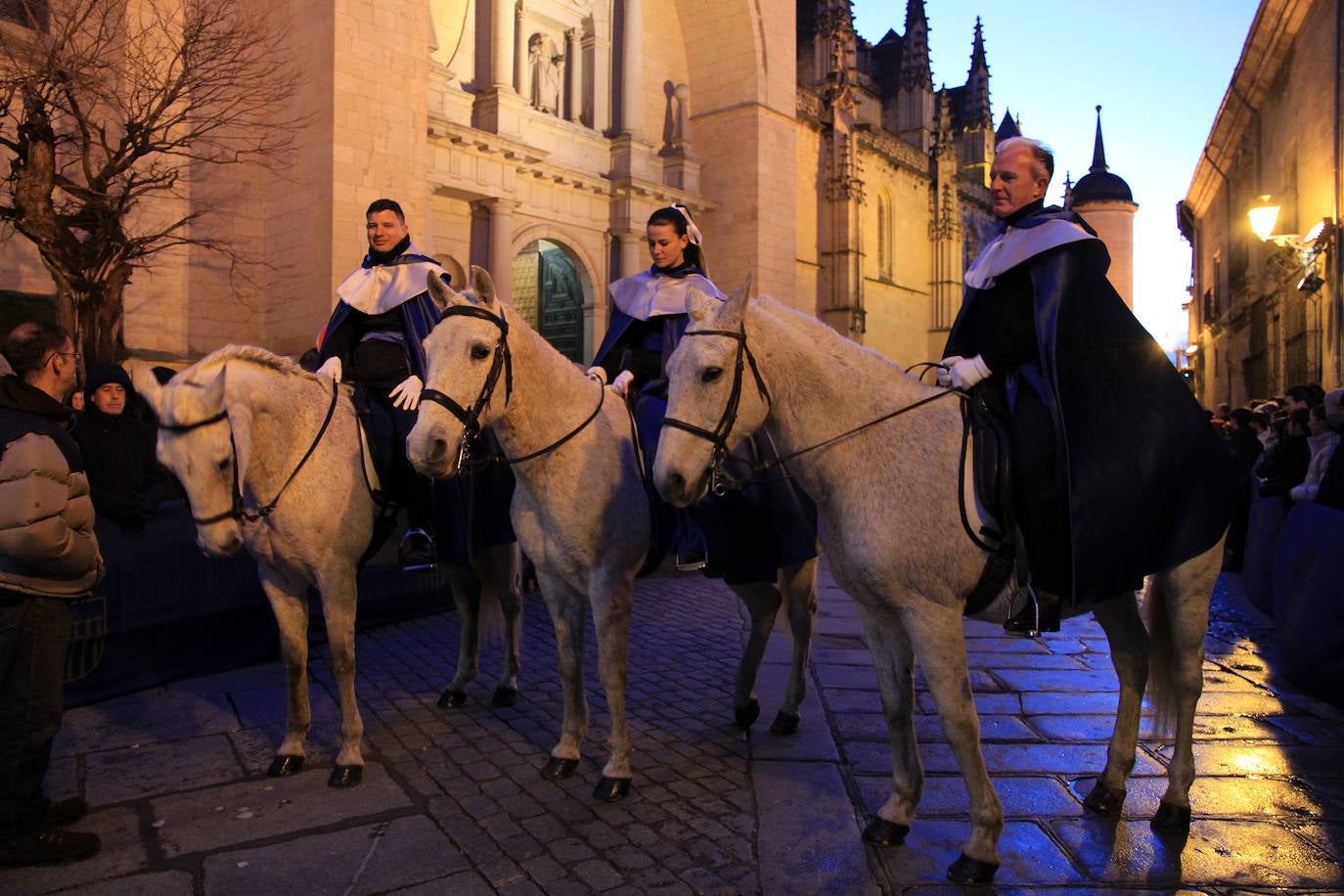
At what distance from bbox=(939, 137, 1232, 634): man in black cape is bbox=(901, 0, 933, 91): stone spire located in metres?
44.4

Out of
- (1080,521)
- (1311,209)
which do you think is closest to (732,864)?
(1080,521)

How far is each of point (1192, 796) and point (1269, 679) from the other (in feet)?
8.54

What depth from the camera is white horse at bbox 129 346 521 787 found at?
3.58 m

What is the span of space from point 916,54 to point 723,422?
46080 millimetres

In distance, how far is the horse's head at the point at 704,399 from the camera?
117 inches

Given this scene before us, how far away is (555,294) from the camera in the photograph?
70.8 ft

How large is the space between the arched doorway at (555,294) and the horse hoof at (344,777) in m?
16.5

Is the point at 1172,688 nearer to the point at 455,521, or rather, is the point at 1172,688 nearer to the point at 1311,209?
the point at 455,521

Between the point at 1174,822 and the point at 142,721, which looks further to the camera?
the point at 142,721

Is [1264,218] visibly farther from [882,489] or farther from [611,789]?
[611,789]

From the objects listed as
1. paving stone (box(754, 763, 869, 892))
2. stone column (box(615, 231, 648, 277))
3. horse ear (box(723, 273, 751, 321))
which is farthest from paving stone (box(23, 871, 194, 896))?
stone column (box(615, 231, 648, 277))

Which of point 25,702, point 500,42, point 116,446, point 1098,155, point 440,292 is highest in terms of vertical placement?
point 1098,155

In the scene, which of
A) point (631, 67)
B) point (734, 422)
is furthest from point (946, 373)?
point (631, 67)

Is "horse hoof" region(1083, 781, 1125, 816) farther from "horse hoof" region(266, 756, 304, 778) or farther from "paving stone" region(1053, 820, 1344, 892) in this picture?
"horse hoof" region(266, 756, 304, 778)
